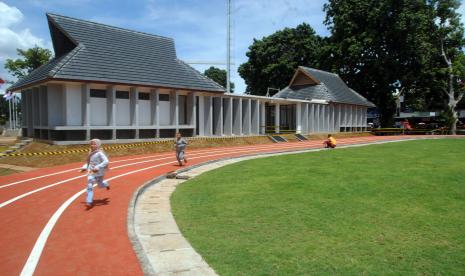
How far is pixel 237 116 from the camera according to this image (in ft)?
101

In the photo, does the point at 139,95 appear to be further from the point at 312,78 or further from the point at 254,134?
the point at 312,78

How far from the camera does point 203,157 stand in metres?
20.3

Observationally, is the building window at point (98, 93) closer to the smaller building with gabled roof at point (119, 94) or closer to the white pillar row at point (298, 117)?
the smaller building with gabled roof at point (119, 94)

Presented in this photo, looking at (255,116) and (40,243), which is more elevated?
(255,116)

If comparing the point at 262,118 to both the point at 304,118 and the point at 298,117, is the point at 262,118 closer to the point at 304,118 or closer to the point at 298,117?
the point at 298,117

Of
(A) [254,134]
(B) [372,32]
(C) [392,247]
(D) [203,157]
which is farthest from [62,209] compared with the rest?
(B) [372,32]

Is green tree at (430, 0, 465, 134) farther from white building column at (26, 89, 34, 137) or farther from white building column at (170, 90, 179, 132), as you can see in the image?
white building column at (26, 89, 34, 137)

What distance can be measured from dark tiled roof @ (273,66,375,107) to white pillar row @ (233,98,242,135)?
514 inches

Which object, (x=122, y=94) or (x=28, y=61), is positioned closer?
(x=122, y=94)

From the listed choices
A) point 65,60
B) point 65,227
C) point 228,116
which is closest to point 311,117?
point 228,116

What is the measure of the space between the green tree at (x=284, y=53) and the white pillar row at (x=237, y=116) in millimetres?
24173

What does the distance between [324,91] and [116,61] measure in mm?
23895

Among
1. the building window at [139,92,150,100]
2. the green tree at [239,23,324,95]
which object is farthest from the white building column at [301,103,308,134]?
the building window at [139,92,150,100]

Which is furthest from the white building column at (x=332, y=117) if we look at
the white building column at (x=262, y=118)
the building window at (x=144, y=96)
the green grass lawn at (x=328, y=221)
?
the green grass lawn at (x=328, y=221)
